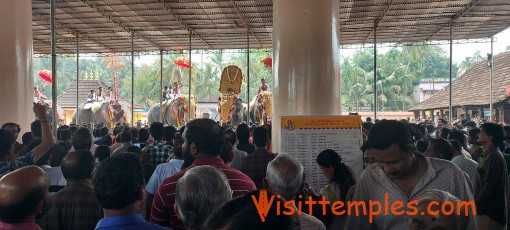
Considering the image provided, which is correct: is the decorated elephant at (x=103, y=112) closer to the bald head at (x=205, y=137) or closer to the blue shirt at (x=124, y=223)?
the bald head at (x=205, y=137)

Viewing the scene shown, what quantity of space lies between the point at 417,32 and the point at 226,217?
15.4 metres

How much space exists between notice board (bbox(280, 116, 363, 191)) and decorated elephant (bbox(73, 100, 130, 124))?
65.0 ft

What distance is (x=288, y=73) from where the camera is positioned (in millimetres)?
7070

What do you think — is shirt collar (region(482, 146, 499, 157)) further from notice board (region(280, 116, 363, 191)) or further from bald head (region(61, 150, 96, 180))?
bald head (region(61, 150, 96, 180))

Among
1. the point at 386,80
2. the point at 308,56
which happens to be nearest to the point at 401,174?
the point at 308,56

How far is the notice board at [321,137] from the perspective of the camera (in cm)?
461

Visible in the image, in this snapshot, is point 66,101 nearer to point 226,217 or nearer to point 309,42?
point 309,42

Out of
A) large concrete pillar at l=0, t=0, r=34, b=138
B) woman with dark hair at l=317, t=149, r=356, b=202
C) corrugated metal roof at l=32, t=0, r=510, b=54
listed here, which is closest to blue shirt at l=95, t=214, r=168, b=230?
woman with dark hair at l=317, t=149, r=356, b=202

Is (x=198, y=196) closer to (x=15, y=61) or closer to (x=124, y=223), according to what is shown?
(x=124, y=223)

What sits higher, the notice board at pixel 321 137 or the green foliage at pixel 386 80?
the green foliage at pixel 386 80

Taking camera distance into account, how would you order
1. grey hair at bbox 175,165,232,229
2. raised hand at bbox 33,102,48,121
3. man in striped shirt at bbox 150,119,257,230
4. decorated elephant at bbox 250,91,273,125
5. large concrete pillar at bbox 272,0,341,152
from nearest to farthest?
grey hair at bbox 175,165,232,229 < man in striped shirt at bbox 150,119,257,230 < raised hand at bbox 33,102,48,121 < large concrete pillar at bbox 272,0,341,152 < decorated elephant at bbox 250,91,273,125

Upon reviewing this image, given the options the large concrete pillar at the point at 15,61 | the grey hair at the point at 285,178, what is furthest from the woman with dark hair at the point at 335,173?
the large concrete pillar at the point at 15,61

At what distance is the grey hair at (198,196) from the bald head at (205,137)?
84 centimetres

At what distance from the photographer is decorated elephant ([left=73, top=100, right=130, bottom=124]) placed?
23.4m
